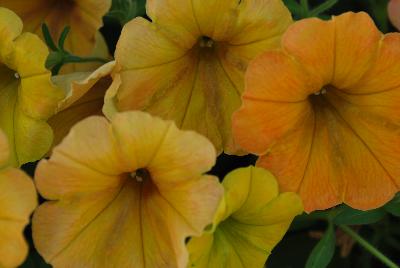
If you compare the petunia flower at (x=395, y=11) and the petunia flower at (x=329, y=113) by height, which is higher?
the petunia flower at (x=395, y=11)

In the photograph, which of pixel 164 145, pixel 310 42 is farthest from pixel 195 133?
pixel 310 42

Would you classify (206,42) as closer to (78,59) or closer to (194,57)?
(194,57)

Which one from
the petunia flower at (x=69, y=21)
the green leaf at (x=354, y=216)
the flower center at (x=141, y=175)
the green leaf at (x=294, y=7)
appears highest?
the green leaf at (x=294, y=7)

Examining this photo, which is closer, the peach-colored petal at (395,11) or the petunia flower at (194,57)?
the petunia flower at (194,57)

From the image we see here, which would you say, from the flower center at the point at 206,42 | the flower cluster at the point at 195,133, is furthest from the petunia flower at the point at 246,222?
the flower center at the point at 206,42

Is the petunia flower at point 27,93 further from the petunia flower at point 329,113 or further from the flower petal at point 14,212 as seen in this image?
the petunia flower at point 329,113

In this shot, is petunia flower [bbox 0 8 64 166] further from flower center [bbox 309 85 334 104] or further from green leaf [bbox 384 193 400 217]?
green leaf [bbox 384 193 400 217]
